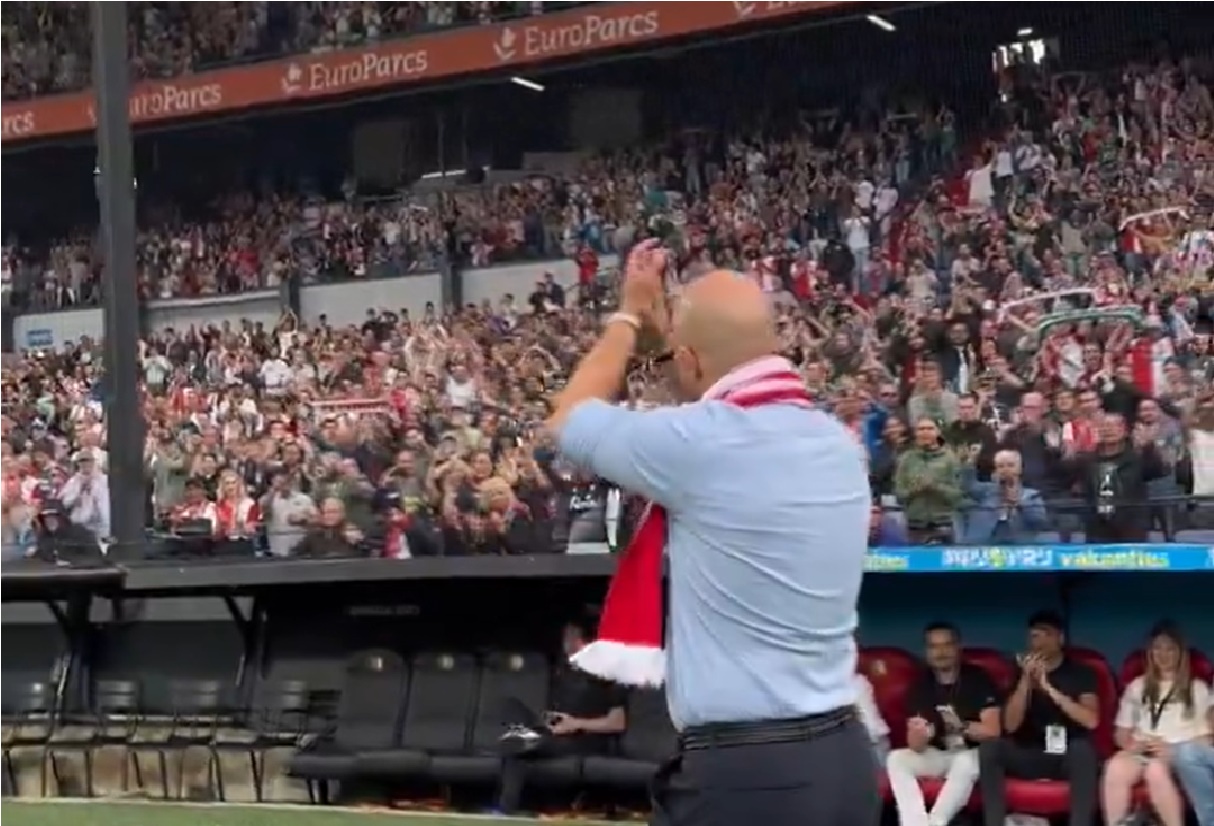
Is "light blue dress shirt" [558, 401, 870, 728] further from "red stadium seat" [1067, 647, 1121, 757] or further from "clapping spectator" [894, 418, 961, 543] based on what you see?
"clapping spectator" [894, 418, 961, 543]

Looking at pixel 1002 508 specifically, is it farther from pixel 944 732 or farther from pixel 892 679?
pixel 892 679

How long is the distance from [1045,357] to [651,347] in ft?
25.2

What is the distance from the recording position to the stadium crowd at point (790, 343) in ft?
31.2

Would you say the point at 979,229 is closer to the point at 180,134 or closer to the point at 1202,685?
the point at 1202,685

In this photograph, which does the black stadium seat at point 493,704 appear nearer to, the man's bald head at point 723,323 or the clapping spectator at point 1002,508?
the clapping spectator at point 1002,508

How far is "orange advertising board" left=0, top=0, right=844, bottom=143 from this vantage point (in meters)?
16.9

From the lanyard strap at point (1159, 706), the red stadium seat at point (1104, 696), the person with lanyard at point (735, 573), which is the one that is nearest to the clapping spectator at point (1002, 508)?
the red stadium seat at point (1104, 696)

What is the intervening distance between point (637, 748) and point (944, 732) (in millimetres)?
1940

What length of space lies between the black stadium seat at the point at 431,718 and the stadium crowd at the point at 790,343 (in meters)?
0.87

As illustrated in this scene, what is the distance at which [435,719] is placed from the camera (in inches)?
460

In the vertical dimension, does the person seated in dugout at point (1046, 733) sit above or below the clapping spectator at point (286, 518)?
below

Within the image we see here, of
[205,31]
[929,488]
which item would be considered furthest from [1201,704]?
[205,31]

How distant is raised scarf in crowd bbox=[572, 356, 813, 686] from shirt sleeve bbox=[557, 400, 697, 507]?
8cm

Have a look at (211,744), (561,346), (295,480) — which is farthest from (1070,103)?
(211,744)
